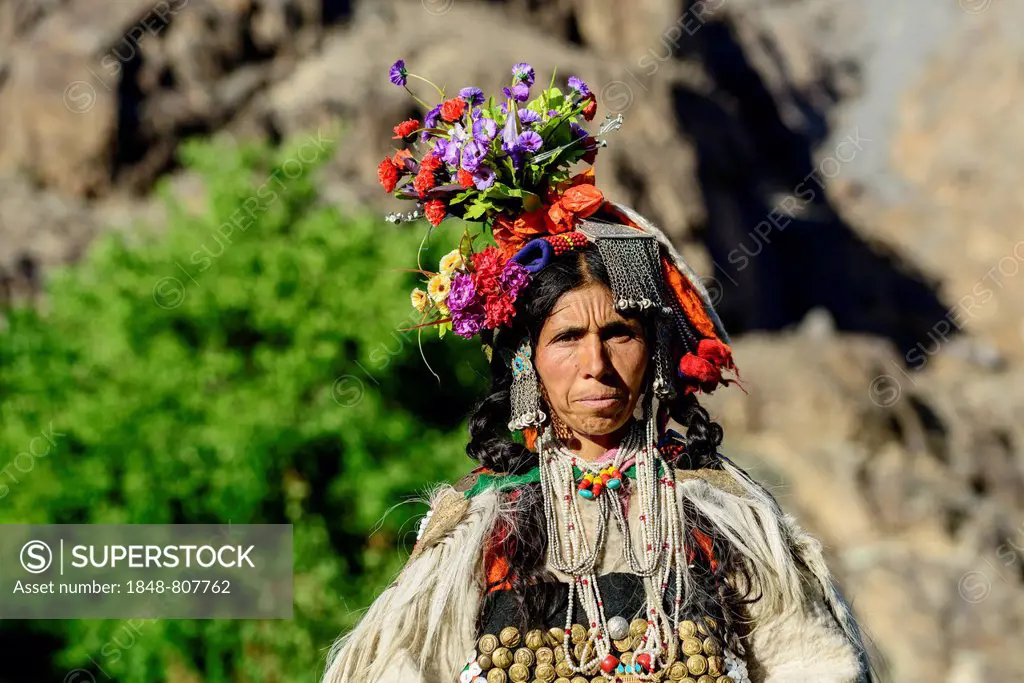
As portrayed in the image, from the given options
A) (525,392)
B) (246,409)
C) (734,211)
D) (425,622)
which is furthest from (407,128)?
(734,211)

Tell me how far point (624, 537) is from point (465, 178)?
3.13 ft

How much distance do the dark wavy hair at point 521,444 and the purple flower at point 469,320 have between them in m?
0.09

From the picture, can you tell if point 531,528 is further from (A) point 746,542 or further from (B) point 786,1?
(B) point 786,1

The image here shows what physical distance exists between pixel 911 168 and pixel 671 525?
3535 centimetres

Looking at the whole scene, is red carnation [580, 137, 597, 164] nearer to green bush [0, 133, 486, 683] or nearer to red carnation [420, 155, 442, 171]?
red carnation [420, 155, 442, 171]

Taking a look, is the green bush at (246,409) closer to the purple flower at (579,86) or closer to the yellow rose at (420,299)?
the yellow rose at (420,299)

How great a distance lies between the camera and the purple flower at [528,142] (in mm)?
3041

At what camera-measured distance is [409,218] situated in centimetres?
317

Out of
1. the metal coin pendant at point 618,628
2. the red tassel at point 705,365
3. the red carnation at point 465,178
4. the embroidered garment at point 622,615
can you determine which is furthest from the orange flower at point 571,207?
the metal coin pendant at point 618,628

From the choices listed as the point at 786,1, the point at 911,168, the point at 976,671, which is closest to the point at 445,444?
the point at 976,671

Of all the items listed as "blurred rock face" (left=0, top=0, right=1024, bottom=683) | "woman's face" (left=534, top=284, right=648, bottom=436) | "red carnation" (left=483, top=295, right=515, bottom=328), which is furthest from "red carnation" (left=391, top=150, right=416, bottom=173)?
"blurred rock face" (left=0, top=0, right=1024, bottom=683)

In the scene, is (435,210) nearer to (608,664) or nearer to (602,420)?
(602,420)

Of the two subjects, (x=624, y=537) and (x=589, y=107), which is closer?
(x=624, y=537)

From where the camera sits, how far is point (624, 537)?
300cm
